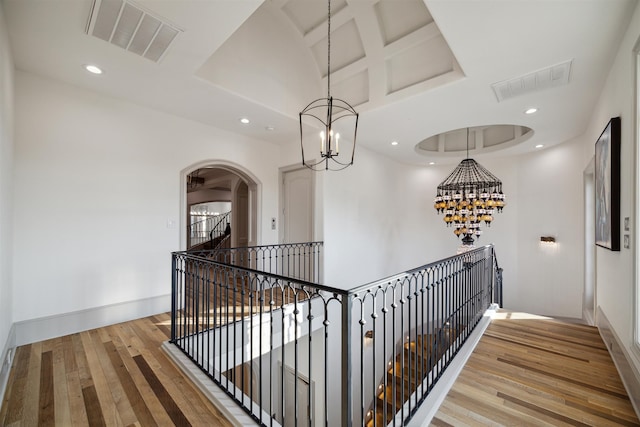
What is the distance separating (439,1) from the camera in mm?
2100

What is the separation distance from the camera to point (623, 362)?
224 centimetres

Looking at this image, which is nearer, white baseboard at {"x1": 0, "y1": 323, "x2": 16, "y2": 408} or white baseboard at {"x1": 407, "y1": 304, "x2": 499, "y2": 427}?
white baseboard at {"x1": 407, "y1": 304, "x2": 499, "y2": 427}

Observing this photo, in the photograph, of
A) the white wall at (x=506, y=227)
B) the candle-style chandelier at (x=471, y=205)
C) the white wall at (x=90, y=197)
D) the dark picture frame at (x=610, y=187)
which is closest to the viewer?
the dark picture frame at (x=610, y=187)

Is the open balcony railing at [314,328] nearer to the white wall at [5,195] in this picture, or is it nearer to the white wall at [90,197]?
the white wall at [90,197]

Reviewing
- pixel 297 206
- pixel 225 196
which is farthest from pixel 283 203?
pixel 225 196

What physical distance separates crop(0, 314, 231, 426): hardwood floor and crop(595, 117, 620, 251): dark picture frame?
354 cm

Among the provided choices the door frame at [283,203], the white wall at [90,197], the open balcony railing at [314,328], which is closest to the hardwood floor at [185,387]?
the open balcony railing at [314,328]

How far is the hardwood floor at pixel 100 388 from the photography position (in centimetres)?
187

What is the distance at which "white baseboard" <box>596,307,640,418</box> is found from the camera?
1937mm

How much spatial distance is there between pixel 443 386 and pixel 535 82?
3.33 meters

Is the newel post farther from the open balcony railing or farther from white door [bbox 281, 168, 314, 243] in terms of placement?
white door [bbox 281, 168, 314, 243]

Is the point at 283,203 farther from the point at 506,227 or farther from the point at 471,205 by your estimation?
the point at 506,227

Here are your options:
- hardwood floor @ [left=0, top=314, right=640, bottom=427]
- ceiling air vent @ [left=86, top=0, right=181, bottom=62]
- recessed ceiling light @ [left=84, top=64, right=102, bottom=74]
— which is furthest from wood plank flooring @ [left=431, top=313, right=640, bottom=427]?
recessed ceiling light @ [left=84, top=64, right=102, bottom=74]

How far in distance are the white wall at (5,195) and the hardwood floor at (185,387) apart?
0.35 meters
